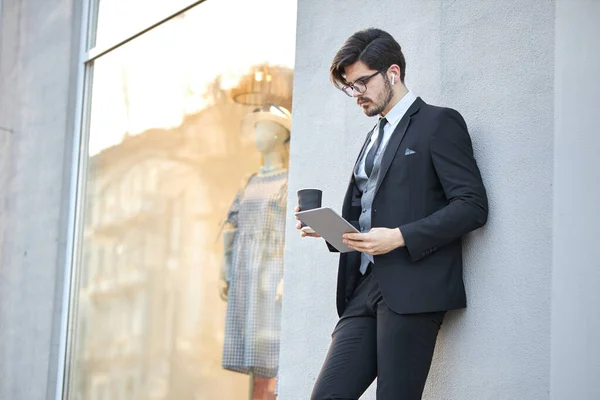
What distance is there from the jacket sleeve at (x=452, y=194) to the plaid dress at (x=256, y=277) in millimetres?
1959

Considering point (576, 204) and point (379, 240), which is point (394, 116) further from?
point (576, 204)

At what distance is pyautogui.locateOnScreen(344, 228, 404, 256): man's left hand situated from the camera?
2.90 metres

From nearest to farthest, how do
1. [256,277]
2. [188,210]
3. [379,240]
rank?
[379,240] < [256,277] < [188,210]

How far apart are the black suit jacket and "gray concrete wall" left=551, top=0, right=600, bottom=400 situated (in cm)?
30

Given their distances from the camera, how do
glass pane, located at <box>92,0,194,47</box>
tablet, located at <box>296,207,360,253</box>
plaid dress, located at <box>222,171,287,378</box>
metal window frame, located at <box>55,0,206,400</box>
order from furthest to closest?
metal window frame, located at <box>55,0,206,400</box> < glass pane, located at <box>92,0,194,47</box> < plaid dress, located at <box>222,171,287,378</box> < tablet, located at <box>296,207,360,253</box>

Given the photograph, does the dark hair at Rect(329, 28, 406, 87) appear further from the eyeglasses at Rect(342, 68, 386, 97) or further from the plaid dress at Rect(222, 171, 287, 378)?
the plaid dress at Rect(222, 171, 287, 378)

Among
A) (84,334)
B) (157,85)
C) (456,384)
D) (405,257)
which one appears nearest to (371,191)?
(405,257)

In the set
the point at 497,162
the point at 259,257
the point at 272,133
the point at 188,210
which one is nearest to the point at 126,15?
the point at 188,210

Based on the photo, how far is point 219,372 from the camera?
5.28 meters

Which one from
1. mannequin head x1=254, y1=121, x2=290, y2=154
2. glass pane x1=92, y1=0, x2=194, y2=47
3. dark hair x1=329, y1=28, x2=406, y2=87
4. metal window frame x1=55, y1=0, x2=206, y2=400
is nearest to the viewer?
dark hair x1=329, y1=28, x2=406, y2=87

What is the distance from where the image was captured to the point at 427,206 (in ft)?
9.98

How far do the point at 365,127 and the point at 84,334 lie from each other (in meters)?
3.55

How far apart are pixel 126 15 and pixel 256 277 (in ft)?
8.61

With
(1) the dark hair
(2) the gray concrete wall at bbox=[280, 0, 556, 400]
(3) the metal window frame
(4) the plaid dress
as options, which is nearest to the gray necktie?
(1) the dark hair
